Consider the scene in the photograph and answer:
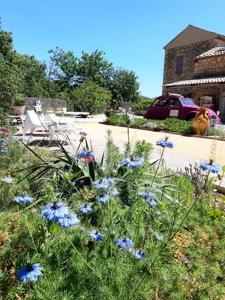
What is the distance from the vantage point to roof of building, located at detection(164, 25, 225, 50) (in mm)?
38062

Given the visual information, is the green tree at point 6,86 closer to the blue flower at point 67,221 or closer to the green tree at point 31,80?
the blue flower at point 67,221

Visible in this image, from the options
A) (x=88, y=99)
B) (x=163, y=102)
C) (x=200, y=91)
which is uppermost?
(x=200, y=91)

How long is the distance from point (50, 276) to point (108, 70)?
57.3m

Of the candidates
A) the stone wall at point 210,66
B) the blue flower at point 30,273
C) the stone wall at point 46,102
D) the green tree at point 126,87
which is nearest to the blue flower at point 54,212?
the blue flower at point 30,273

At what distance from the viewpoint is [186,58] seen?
39844mm

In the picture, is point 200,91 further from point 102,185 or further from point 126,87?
point 102,185

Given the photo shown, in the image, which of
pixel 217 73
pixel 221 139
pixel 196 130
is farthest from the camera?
pixel 217 73

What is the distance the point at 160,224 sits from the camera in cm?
334

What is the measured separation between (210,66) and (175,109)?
12997mm

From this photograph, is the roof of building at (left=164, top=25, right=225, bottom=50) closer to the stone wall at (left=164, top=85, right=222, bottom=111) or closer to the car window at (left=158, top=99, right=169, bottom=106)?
the stone wall at (left=164, top=85, right=222, bottom=111)

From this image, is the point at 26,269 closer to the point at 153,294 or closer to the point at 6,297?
the point at 6,297

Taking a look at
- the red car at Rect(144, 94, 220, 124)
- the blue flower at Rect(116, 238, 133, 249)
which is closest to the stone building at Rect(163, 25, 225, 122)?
the red car at Rect(144, 94, 220, 124)

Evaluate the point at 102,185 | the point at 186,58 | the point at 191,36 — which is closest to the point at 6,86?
the point at 102,185

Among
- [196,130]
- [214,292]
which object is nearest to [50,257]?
[214,292]
